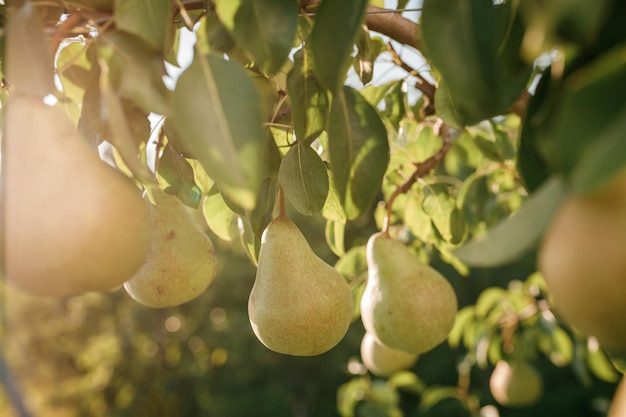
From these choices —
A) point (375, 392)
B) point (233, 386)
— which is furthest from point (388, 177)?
point (233, 386)

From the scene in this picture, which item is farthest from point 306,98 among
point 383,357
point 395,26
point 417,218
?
point 383,357

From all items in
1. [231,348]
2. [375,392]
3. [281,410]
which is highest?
[375,392]

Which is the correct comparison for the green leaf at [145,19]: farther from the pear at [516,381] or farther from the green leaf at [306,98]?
the pear at [516,381]

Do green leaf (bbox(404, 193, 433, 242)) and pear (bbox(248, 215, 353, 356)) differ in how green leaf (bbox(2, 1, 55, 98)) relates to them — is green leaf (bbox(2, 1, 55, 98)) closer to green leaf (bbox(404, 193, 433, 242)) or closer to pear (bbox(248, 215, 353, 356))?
pear (bbox(248, 215, 353, 356))

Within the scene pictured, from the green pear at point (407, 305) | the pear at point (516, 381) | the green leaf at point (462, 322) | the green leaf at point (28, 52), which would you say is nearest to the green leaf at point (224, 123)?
the green leaf at point (28, 52)

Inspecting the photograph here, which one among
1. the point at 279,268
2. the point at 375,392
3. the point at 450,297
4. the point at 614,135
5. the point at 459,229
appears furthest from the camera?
the point at 375,392

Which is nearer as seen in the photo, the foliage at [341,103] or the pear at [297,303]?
the foliage at [341,103]

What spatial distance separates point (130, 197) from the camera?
1.40 feet

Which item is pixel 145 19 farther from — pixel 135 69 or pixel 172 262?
pixel 172 262

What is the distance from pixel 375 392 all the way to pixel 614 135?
7.15 feet

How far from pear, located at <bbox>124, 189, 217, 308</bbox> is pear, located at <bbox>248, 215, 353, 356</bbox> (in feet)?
0.25

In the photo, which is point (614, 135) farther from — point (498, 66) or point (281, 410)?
point (281, 410)

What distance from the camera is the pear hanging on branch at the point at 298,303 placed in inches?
25.7

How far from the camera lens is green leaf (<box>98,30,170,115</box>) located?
37 centimetres
